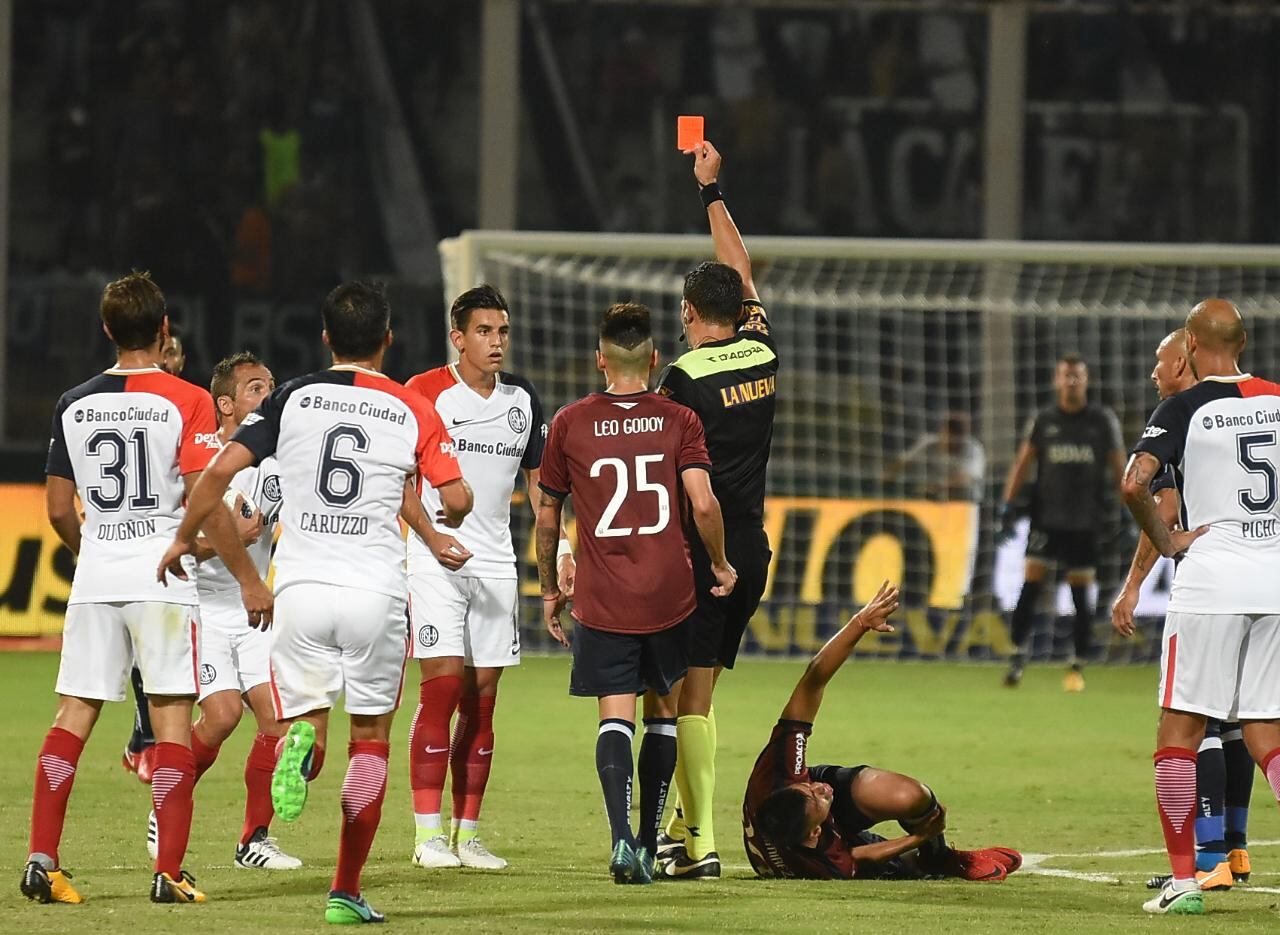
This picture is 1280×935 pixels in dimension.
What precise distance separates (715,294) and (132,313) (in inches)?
81.8

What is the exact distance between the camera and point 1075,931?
6074mm

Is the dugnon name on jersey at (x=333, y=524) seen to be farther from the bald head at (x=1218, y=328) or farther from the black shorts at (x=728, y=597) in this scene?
the bald head at (x=1218, y=328)

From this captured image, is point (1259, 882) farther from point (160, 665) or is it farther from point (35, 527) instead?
point (35, 527)

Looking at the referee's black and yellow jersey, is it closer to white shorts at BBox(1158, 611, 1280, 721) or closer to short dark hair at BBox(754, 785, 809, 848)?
short dark hair at BBox(754, 785, 809, 848)

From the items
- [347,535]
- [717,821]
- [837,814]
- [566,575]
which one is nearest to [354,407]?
[347,535]

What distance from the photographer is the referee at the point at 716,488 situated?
727 centimetres

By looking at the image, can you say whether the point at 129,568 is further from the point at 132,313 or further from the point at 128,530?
the point at 132,313

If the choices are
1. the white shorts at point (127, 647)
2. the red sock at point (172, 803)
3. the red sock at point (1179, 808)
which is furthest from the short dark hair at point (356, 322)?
the red sock at point (1179, 808)

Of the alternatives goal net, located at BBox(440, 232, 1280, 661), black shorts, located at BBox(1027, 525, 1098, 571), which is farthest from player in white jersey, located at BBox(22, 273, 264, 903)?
black shorts, located at BBox(1027, 525, 1098, 571)

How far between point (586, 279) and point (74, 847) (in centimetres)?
835

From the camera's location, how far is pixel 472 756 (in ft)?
24.6

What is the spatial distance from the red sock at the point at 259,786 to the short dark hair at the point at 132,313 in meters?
→ 1.61

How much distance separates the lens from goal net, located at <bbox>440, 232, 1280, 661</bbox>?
49.4ft

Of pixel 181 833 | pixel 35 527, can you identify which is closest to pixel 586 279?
pixel 35 527
